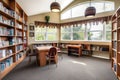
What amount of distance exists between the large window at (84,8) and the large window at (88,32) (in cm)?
85

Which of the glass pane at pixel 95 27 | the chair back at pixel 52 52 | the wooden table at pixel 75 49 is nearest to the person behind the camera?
the chair back at pixel 52 52

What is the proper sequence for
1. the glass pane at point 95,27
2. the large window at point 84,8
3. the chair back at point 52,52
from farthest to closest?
1. the glass pane at point 95,27
2. the large window at point 84,8
3. the chair back at point 52,52

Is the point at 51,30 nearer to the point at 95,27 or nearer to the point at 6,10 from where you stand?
the point at 95,27

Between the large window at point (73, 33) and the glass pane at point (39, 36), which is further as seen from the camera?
the glass pane at point (39, 36)

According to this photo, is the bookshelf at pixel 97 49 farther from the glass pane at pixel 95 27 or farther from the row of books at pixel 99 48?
the glass pane at pixel 95 27

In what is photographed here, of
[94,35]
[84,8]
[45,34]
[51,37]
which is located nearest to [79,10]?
[84,8]

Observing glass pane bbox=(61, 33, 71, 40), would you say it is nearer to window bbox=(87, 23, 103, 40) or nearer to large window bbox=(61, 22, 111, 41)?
large window bbox=(61, 22, 111, 41)

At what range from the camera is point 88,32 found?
21.2 feet

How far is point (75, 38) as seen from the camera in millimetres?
7191

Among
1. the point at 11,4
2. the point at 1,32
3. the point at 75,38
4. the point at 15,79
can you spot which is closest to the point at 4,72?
the point at 15,79

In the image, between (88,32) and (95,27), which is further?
(88,32)

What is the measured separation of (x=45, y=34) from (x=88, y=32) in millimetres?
3256

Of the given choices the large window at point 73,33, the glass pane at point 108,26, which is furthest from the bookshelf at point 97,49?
the glass pane at point 108,26

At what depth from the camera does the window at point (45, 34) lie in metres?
7.23
